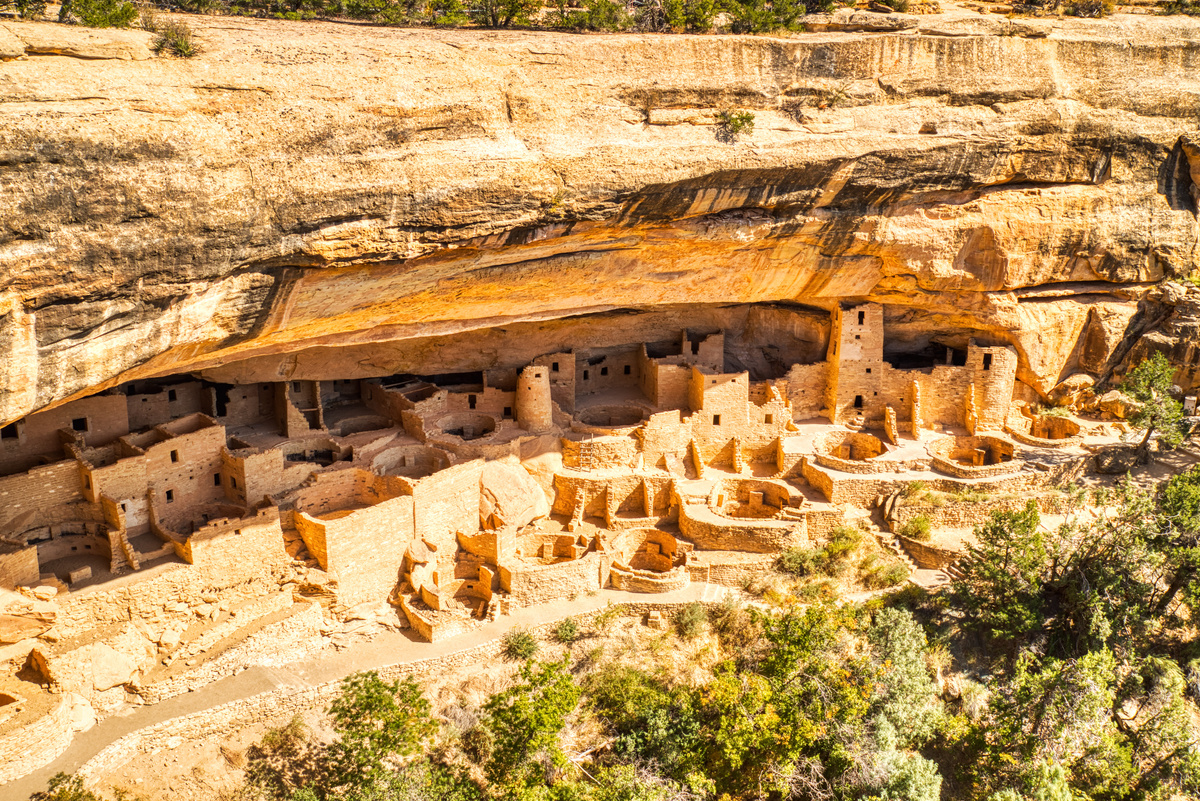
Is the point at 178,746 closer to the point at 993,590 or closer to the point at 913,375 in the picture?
the point at 993,590

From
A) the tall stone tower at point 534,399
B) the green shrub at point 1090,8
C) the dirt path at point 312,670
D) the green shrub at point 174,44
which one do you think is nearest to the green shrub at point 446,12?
the green shrub at point 174,44

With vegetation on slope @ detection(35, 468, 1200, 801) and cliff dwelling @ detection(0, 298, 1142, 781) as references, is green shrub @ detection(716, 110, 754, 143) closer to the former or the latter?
cliff dwelling @ detection(0, 298, 1142, 781)

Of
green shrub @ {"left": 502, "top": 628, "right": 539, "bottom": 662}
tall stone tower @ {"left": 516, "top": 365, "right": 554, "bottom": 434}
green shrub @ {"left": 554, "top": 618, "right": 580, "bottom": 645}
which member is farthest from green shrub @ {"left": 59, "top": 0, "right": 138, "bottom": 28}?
green shrub @ {"left": 554, "top": 618, "right": 580, "bottom": 645}

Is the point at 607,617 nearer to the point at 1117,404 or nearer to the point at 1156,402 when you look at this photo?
the point at 1156,402

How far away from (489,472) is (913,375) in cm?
1157

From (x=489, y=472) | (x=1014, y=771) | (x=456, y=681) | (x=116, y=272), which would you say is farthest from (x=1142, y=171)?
(x=116, y=272)

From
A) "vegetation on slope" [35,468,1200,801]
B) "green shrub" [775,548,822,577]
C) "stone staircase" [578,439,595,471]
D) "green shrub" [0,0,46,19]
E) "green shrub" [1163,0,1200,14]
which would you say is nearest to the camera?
"green shrub" [0,0,46,19]

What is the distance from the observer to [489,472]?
2245 centimetres

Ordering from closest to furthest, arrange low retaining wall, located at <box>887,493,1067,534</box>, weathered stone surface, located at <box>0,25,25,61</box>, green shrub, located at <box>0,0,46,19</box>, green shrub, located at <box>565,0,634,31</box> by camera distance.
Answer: weathered stone surface, located at <box>0,25,25,61</box>, green shrub, located at <box>0,0,46,19</box>, green shrub, located at <box>565,0,634,31</box>, low retaining wall, located at <box>887,493,1067,534</box>

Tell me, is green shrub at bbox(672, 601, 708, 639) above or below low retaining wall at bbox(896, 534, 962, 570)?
below

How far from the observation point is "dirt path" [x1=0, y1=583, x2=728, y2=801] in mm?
16531

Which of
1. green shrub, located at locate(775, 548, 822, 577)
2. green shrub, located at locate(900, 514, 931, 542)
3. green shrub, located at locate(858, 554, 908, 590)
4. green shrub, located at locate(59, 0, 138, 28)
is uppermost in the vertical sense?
green shrub, located at locate(59, 0, 138, 28)

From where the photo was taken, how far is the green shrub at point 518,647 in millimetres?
20203

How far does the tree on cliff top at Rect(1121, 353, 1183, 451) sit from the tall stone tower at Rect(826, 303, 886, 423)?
6227 mm
